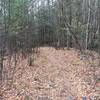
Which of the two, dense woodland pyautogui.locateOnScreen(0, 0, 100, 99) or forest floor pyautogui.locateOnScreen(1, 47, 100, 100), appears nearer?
forest floor pyautogui.locateOnScreen(1, 47, 100, 100)

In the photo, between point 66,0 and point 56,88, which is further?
point 66,0

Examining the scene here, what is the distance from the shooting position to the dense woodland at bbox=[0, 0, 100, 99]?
925 centimetres

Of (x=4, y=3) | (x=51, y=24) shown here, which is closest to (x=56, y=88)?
(x=4, y=3)

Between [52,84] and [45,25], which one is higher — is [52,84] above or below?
below

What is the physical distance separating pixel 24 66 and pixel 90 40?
10.0m

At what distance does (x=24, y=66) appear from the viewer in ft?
40.8

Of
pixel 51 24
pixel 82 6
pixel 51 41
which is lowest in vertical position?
pixel 51 41

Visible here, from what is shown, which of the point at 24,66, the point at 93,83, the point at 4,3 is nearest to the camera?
the point at 4,3

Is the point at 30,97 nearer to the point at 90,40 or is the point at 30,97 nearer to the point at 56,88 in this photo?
the point at 56,88

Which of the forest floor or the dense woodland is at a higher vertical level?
the dense woodland

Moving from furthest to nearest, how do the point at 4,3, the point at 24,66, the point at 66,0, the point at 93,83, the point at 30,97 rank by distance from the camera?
the point at 66,0, the point at 24,66, the point at 93,83, the point at 4,3, the point at 30,97

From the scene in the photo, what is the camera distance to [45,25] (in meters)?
32.7

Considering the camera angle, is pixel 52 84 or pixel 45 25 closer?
pixel 52 84

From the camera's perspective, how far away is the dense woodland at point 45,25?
30.4 feet
